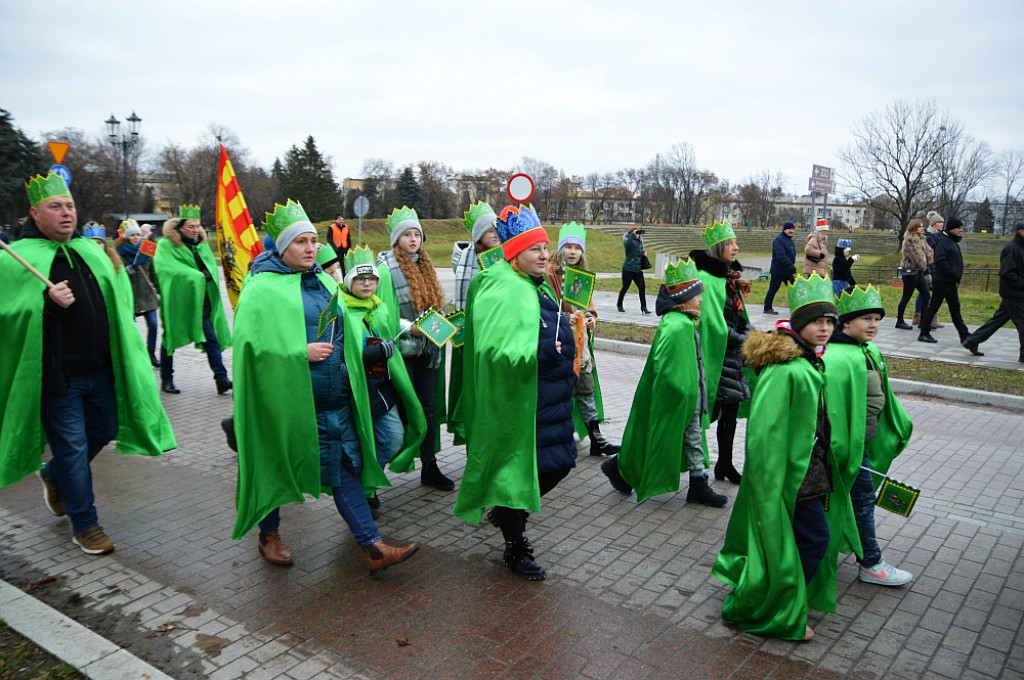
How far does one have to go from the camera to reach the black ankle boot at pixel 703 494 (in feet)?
18.2

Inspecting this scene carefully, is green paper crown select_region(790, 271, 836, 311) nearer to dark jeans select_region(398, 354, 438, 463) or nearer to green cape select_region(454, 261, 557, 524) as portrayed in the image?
green cape select_region(454, 261, 557, 524)

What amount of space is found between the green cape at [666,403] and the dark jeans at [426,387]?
1539mm

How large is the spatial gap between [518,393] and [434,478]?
2.11m

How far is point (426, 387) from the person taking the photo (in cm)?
580

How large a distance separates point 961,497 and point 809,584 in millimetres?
2639

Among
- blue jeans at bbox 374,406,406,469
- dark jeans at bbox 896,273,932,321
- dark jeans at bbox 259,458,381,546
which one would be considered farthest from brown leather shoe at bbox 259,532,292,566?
dark jeans at bbox 896,273,932,321

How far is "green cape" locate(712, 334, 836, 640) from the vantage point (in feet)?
11.9

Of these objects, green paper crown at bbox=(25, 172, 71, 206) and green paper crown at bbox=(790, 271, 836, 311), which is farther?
green paper crown at bbox=(25, 172, 71, 206)

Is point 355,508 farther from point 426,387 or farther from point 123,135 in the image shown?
point 123,135

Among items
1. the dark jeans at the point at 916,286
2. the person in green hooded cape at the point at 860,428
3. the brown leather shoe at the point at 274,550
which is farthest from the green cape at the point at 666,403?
the dark jeans at the point at 916,286

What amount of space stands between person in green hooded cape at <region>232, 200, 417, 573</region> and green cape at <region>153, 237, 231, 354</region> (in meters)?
4.93

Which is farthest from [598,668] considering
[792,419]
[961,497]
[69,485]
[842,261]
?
[842,261]

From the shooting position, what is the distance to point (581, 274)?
479 centimetres

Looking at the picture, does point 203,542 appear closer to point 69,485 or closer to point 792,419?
point 69,485
